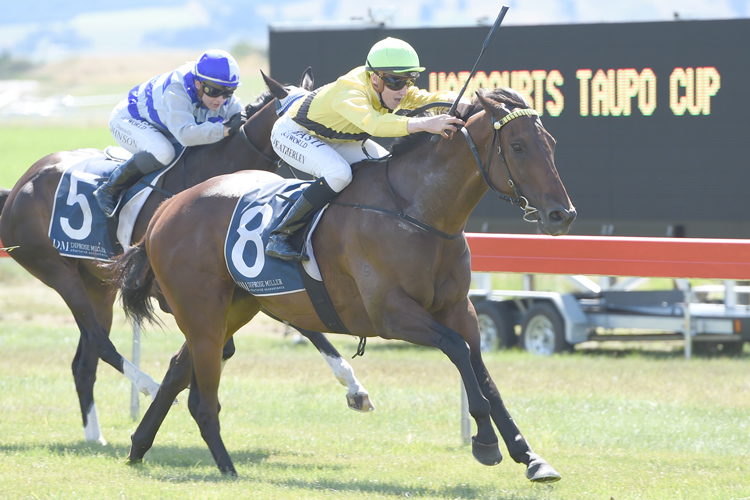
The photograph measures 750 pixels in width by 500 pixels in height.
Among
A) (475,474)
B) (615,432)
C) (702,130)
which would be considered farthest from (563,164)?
(475,474)

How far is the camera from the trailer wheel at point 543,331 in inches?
479

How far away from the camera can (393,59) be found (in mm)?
5738

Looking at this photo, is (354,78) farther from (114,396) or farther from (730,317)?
(730,317)

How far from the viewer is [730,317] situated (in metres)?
11.5

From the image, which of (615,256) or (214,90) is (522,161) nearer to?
(615,256)

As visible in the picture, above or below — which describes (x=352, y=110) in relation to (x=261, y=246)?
above

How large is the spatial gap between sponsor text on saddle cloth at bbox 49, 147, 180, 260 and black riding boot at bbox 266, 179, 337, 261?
6.02ft

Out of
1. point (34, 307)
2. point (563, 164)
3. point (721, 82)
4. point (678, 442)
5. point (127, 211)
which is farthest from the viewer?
point (34, 307)

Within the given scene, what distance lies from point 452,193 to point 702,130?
201 inches

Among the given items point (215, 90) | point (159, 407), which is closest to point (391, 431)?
point (159, 407)

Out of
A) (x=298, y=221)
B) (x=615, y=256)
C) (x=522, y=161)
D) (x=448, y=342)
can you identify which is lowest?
(x=448, y=342)

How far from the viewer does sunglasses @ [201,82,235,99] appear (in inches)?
289

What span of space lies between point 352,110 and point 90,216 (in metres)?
2.61

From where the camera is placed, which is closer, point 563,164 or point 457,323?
point 457,323
